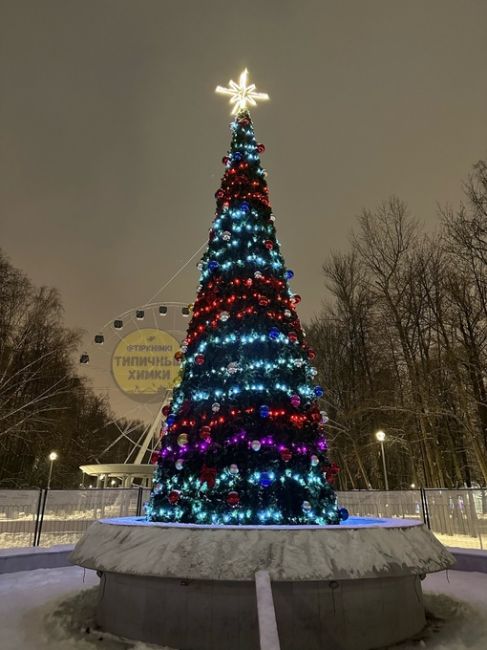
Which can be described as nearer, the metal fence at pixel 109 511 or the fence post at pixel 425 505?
the metal fence at pixel 109 511

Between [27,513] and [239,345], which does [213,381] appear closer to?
[239,345]

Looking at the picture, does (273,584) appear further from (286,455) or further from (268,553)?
(286,455)

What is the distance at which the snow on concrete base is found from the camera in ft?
12.0

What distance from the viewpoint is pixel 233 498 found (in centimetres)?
471

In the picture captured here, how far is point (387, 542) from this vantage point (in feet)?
13.3

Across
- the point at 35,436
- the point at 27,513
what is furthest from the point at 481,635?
the point at 35,436

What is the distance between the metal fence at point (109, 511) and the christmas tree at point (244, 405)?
627 cm

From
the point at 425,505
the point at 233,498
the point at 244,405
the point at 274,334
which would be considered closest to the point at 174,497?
the point at 233,498

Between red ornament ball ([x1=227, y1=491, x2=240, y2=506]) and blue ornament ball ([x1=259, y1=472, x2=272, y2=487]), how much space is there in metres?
0.30

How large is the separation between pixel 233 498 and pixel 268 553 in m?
1.03

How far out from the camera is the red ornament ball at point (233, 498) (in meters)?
4.71

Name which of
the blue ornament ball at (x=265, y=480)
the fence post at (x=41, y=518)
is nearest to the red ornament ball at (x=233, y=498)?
the blue ornament ball at (x=265, y=480)

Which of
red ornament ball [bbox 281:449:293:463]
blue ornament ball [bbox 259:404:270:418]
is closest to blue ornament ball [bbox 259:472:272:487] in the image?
red ornament ball [bbox 281:449:293:463]

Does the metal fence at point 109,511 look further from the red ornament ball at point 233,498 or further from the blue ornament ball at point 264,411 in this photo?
the blue ornament ball at point 264,411
